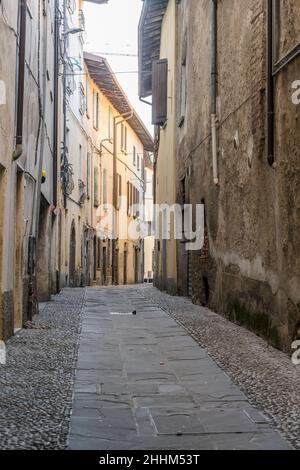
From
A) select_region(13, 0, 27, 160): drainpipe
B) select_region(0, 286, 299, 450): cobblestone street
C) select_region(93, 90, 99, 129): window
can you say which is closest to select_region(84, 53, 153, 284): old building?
select_region(93, 90, 99, 129): window

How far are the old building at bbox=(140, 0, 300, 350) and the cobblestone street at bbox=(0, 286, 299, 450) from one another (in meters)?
0.57

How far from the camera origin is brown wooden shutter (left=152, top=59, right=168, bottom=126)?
17.3 meters

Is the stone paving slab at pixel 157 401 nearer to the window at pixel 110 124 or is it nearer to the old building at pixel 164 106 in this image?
the old building at pixel 164 106

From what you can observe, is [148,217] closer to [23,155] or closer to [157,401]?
[23,155]

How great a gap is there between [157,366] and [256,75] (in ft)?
11.2

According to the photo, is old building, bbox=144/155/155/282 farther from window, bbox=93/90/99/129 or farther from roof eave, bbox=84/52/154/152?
window, bbox=93/90/99/129

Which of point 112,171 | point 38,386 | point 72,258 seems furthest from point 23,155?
point 112,171

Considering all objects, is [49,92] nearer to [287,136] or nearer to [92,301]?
[92,301]

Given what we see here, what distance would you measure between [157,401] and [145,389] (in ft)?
1.22

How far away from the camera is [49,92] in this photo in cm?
1248

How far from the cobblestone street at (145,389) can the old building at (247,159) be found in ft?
1.87

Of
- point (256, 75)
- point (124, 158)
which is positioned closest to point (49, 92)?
point (256, 75)

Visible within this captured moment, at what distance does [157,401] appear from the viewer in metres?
4.46

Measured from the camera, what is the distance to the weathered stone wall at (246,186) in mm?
6234
